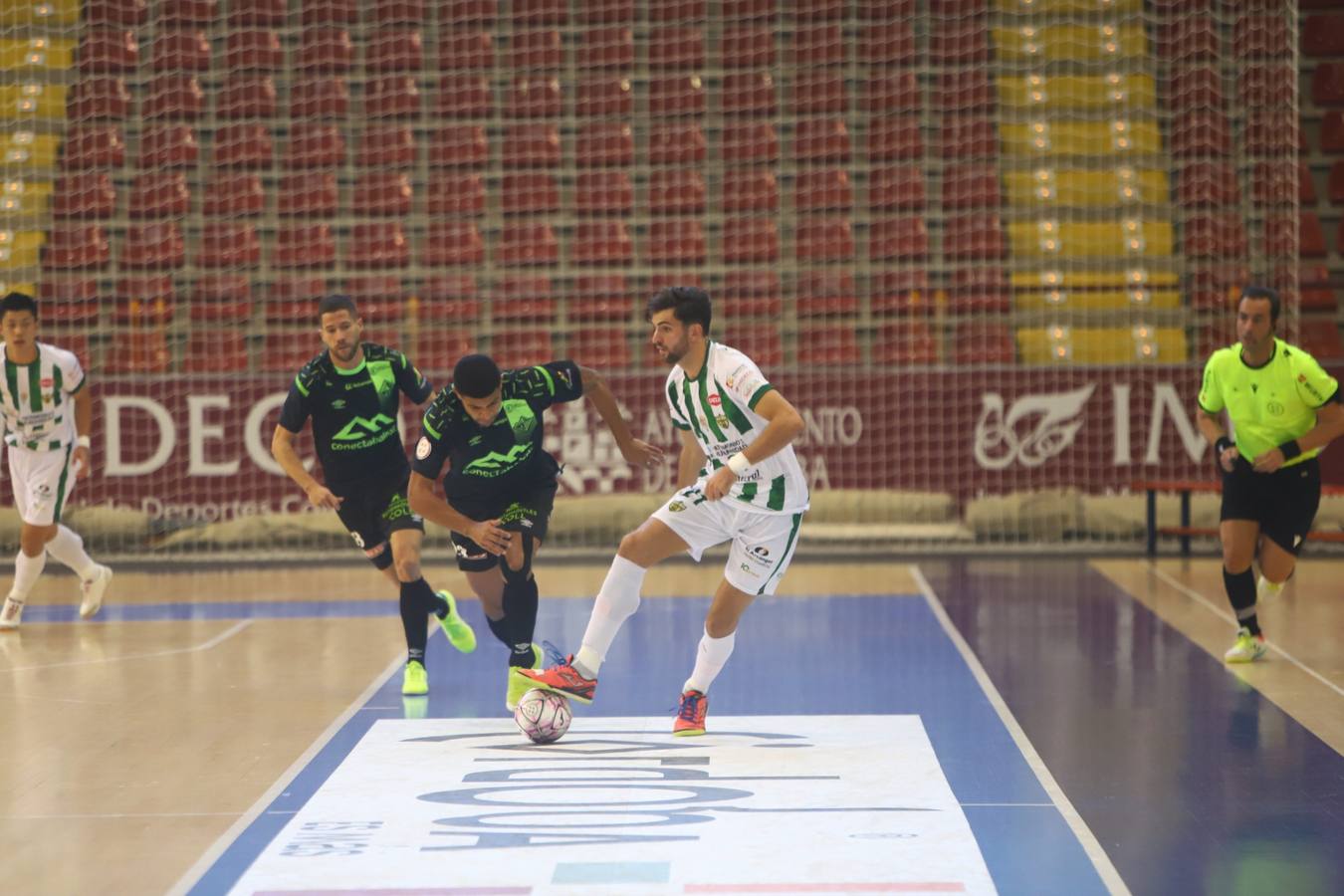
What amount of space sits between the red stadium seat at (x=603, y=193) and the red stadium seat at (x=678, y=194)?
0.84ft

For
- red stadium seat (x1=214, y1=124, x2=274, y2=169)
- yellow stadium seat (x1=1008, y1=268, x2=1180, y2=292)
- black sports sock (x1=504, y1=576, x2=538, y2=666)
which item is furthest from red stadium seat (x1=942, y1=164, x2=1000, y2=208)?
black sports sock (x1=504, y1=576, x2=538, y2=666)

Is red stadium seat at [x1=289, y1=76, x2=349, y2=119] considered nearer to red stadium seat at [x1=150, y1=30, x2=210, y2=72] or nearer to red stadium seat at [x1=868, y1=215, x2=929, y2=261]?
red stadium seat at [x1=150, y1=30, x2=210, y2=72]

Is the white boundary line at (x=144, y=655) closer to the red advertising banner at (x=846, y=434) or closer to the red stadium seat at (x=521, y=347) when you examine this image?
the red advertising banner at (x=846, y=434)

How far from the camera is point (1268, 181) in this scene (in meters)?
16.2

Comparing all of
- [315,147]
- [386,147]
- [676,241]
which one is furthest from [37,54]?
[676,241]

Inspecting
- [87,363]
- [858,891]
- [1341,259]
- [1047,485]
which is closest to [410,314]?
[87,363]

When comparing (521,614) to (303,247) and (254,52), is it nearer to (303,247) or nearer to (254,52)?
(303,247)

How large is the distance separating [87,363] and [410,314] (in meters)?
3.19

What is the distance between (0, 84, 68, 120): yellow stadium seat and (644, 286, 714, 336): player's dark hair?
1306cm

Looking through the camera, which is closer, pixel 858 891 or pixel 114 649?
pixel 858 891

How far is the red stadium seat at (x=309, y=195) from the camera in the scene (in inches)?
653

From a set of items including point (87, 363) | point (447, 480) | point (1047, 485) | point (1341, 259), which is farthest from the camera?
point (1341, 259)

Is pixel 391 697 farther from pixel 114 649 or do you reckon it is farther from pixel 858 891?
pixel 858 891

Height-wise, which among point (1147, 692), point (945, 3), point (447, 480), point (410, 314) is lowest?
point (1147, 692)
